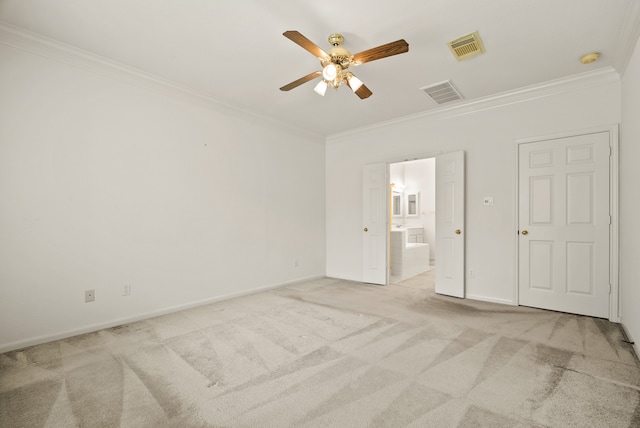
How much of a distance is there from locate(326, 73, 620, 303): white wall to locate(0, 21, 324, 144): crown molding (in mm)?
2696

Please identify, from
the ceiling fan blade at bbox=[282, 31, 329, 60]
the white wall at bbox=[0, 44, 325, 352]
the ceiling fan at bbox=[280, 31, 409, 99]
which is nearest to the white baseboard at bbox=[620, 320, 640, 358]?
the ceiling fan at bbox=[280, 31, 409, 99]

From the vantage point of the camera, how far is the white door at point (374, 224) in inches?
202

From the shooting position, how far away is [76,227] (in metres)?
2.94

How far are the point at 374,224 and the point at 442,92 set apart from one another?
236cm

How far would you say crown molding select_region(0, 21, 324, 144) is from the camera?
2631 millimetres

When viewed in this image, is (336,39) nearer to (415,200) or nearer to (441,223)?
(441,223)

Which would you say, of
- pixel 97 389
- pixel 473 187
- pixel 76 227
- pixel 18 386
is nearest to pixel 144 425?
pixel 97 389

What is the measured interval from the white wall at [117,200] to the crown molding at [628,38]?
4.16 metres

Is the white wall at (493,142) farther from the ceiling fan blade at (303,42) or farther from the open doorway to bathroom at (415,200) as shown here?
the open doorway to bathroom at (415,200)

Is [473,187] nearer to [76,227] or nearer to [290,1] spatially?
[290,1]

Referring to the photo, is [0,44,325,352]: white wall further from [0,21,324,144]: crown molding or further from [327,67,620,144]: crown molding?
[327,67,620,144]: crown molding

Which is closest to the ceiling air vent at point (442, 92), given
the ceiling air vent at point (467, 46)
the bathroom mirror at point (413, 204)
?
the ceiling air vent at point (467, 46)

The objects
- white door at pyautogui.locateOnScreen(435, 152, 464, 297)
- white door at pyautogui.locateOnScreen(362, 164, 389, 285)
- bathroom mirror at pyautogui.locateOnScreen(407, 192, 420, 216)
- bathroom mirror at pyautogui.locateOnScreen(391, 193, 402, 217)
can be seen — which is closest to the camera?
white door at pyautogui.locateOnScreen(435, 152, 464, 297)

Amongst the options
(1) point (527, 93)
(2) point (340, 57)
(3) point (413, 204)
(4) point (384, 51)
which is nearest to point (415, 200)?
(3) point (413, 204)
